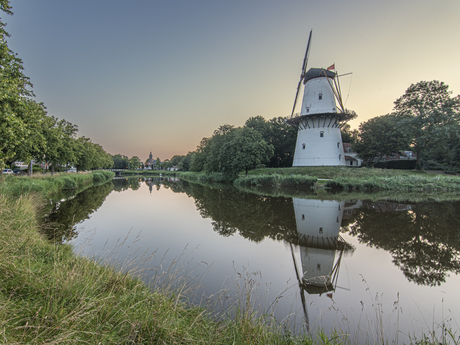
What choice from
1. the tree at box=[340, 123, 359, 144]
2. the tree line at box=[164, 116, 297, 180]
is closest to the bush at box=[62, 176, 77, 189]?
the tree line at box=[164, 116, 297, 180]

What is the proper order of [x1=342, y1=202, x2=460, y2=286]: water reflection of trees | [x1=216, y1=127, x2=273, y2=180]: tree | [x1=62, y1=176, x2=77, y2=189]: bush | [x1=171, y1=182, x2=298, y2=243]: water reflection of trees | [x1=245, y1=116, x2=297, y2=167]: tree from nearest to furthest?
[x1=342, y1=202, x2=460, y2=286]: water reflection of trees, [x1=171, y1=182, x2=298, y2=243]: water reflection of trees, [x1=62, y1=176, x2=77, y2=189]: bush, [x1=216, y1=127, x2=273, y2=180]: tree, [x1=245, y1=116, x2=297, y2=167]: tree

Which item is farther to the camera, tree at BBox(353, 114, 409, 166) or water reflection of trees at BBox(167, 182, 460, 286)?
tree at BBox(353, 114, 409, 166)

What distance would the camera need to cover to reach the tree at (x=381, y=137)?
108 feet

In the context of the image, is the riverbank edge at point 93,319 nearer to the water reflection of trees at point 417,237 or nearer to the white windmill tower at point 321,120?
the water reflection of trees at point 417,237

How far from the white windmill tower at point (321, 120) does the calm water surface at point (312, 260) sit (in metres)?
23.3

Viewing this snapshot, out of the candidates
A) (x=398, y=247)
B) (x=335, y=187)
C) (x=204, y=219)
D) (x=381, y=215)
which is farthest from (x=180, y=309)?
(x=335, y=187)

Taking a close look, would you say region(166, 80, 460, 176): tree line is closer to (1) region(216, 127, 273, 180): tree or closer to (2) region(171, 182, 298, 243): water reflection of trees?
(1) region(216, 127, 273, 180): tree

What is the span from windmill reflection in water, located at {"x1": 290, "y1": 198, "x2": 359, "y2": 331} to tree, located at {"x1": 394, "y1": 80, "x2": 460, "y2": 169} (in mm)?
Answer: 29526

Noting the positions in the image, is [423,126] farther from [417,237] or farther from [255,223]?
[255,223]

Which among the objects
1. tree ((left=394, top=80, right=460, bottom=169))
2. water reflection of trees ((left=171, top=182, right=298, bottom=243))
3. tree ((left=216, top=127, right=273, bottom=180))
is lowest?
water reflection of trees ((left=171, top=182, right=298, bottom=243))

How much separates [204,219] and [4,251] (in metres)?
7.80

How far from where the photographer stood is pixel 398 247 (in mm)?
6516

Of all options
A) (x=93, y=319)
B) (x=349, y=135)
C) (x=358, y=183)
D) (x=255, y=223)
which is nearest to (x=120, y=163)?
(x=349, y=135)

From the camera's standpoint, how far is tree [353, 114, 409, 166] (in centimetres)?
3303
